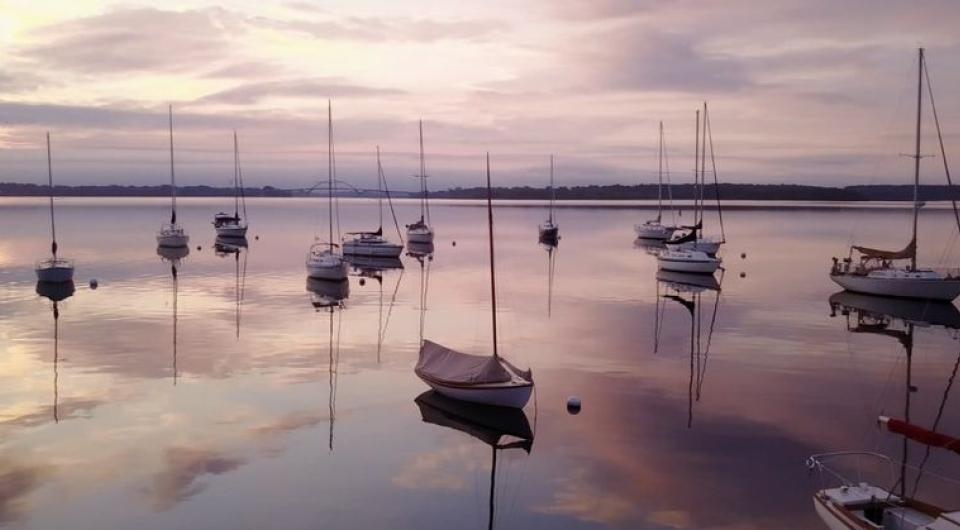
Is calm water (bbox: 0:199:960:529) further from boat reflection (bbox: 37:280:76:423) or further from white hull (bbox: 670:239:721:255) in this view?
white hull (bbox: 670:239:721:255)

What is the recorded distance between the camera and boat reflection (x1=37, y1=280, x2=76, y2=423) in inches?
810

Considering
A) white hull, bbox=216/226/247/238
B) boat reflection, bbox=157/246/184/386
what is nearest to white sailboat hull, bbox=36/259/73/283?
boat reflection, bbox=157/246/184/386

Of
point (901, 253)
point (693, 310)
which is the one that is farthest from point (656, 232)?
point (693, 310)

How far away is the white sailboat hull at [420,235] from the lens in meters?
73.6

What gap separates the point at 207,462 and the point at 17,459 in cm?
399

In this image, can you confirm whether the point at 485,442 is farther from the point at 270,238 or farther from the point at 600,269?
the point at 270,238

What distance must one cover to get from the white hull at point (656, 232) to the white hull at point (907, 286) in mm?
41773

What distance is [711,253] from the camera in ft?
185

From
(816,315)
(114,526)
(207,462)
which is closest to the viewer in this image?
(114,526)

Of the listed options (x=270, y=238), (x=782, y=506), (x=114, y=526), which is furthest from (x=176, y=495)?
(x=270, y=238)

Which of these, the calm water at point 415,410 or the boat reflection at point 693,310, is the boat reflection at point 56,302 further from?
the boat reflection at point 693,310

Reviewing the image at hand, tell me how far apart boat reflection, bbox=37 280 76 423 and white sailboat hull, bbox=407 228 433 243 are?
3573 cm

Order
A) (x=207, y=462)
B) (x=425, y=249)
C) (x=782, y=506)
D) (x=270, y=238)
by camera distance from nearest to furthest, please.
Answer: (x=782, y=506)
(x=207, y=462)
(x=425, y=249)
(x=270, y=238)

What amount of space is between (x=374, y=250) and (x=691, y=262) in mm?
25952
